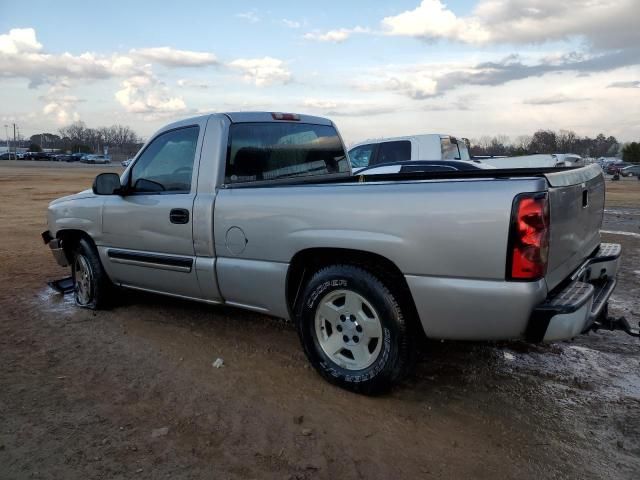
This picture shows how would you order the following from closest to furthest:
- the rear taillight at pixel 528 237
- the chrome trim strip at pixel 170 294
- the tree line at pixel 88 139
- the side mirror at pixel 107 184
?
the rear taillight at pixel 528 237 < the chrome trim strip at pixel 170 294 < the side mirror at pixel 107 184 < the tree line at pixel 88 139

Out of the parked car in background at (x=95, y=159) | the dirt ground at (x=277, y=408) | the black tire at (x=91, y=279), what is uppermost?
the parked car in background at (x=95, y=159)

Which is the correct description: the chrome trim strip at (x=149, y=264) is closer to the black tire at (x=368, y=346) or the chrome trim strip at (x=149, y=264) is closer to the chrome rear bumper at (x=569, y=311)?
the black tire at (x=368, y=346)

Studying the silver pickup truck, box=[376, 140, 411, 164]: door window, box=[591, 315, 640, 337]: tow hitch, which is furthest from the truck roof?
box=[376, 140, 411, 164]: door window

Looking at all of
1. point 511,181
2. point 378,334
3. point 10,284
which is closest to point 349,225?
point 378,334

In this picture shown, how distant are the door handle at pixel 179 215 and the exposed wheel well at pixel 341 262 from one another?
105cm

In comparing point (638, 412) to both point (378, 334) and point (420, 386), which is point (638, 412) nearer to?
point (420, 386)

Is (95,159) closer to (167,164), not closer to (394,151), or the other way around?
(394,151)

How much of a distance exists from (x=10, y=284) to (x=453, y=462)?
5.79m

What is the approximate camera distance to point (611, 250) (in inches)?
167

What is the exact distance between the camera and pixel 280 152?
181 inches

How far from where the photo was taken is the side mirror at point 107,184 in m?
4.83

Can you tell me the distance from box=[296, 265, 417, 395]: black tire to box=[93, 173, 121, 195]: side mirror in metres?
2.16

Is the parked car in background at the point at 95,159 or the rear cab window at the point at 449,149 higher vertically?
the parked car in background at the point at 95,159

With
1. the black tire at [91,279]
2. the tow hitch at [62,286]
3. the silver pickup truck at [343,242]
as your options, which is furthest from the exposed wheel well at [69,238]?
the tow hitch at [62,286]
